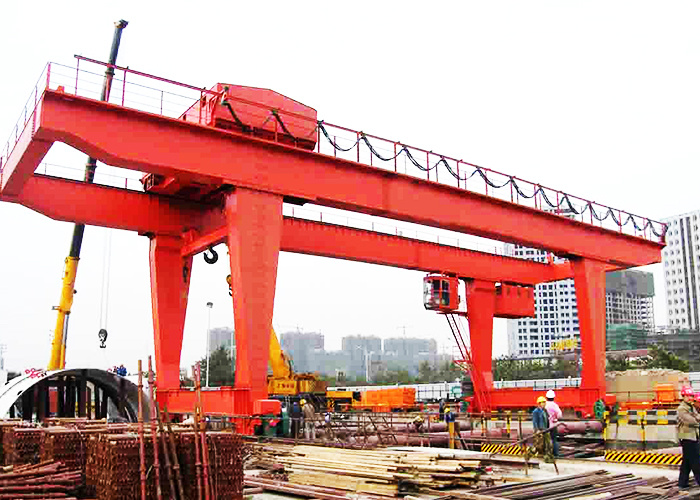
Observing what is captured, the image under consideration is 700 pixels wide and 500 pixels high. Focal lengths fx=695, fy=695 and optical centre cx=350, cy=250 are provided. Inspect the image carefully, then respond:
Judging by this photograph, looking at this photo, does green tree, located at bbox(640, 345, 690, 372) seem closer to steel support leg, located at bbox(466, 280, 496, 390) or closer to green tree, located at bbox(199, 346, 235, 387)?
steel support leg, located at bbox(466, 280, 496, 390)

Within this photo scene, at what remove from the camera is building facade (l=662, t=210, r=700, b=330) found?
451 feet

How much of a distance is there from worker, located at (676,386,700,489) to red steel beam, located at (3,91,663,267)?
10177 mm

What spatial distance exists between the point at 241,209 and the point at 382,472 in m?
8.00

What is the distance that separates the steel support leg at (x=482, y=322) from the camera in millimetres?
27766

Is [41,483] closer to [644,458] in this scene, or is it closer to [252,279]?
[252,279]

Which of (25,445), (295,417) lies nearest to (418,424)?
(295,417)

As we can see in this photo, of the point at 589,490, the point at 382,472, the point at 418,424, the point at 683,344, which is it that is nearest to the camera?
the point at 589,490

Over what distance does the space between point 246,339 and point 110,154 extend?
5.15 meters

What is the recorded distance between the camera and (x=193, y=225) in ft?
65.2

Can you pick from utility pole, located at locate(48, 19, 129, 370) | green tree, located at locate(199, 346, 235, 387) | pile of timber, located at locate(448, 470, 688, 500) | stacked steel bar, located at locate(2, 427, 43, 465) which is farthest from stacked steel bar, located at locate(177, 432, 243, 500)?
green tree, located at locate(199, 346, 235, 387)

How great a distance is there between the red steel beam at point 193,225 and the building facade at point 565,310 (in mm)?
115711

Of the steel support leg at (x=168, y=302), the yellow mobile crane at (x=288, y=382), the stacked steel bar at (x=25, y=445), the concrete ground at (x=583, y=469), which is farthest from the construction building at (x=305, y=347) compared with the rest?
the stacked steel bar at (x=25, y=445)

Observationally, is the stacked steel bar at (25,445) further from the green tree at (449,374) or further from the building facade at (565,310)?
the building facade at (565,310)

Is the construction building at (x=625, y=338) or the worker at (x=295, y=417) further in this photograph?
the construction building at (x=625, y=338)
